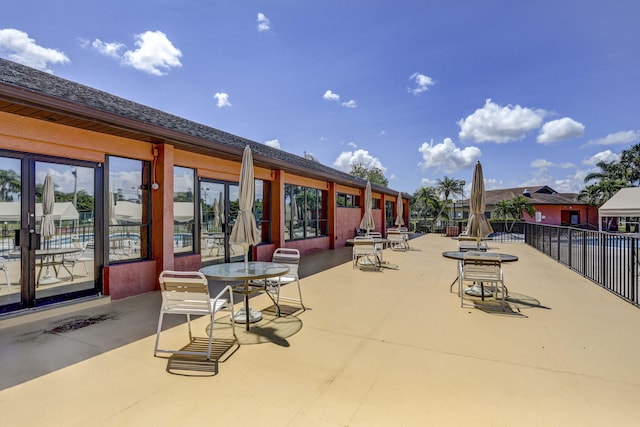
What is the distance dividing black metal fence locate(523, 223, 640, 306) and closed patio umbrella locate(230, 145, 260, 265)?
669 centimetres

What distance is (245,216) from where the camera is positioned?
4941mm

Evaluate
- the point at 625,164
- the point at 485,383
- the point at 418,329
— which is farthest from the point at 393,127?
the point at 625,164

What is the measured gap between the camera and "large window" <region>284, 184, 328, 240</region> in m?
11.4

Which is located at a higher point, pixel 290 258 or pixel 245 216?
pixel 245 216

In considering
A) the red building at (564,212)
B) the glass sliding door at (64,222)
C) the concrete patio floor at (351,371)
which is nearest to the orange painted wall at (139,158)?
the glass sliding door at (64,222)

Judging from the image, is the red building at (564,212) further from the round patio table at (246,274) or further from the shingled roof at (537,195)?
the round patio table at (246,274)

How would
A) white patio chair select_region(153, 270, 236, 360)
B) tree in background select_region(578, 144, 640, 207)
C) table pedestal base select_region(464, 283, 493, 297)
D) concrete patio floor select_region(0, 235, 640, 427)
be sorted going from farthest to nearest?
tree in background select_region(578, 144, 640, 207), table pedestal base select_region(464, 283, 493, 297), white patio chair select_region(153, 270, 236, 360), concrete patio floor select_region(0, 235, 640, 427)

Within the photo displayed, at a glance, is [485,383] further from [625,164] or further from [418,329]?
[625,164]

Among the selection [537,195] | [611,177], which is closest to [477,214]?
[611,177]

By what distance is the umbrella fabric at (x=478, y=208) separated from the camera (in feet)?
20.3

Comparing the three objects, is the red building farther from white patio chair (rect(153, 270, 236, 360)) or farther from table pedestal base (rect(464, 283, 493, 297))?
white patio chair (rect(153, 270, 236, 360))

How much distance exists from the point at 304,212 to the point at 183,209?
567 centimetres

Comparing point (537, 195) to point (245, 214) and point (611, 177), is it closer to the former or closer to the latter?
point (611, 177)

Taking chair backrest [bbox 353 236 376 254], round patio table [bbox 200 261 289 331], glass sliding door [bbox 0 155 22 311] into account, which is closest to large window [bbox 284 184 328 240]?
chair backrest [bbox 353 236 376 254]
